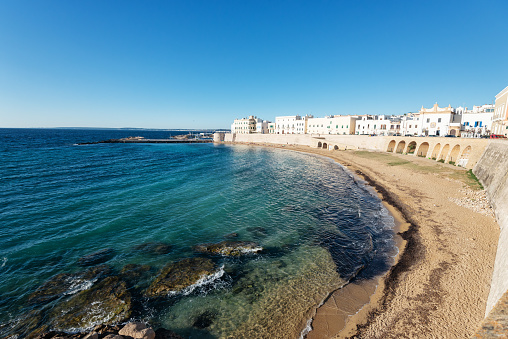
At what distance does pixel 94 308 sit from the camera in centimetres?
1071

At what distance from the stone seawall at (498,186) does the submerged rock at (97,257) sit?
2114 cm

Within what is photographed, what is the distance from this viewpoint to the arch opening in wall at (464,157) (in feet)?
131

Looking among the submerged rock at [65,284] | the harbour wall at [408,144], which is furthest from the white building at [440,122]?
the submerged rock at [65,284]

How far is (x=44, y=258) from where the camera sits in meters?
14.9

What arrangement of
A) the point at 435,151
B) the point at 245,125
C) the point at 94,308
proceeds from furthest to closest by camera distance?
the point at 245,125, the point at 435,151, the point at 94,308

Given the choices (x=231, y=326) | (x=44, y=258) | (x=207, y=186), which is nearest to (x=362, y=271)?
(x=231, y=326)

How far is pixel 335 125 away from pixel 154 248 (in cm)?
9482

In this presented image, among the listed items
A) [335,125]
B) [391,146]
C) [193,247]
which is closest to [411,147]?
[391,146]

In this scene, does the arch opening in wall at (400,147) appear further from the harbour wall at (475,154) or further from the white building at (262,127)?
the white building at (262,127)

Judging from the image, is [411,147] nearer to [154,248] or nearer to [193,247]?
[193,247]

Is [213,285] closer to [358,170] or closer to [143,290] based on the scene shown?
[143,290]

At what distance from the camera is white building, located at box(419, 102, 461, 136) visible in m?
64.4

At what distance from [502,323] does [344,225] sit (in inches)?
639

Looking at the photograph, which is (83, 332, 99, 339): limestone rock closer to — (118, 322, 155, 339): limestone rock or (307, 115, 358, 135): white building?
(118, 322, 155, 339): limestone rock
